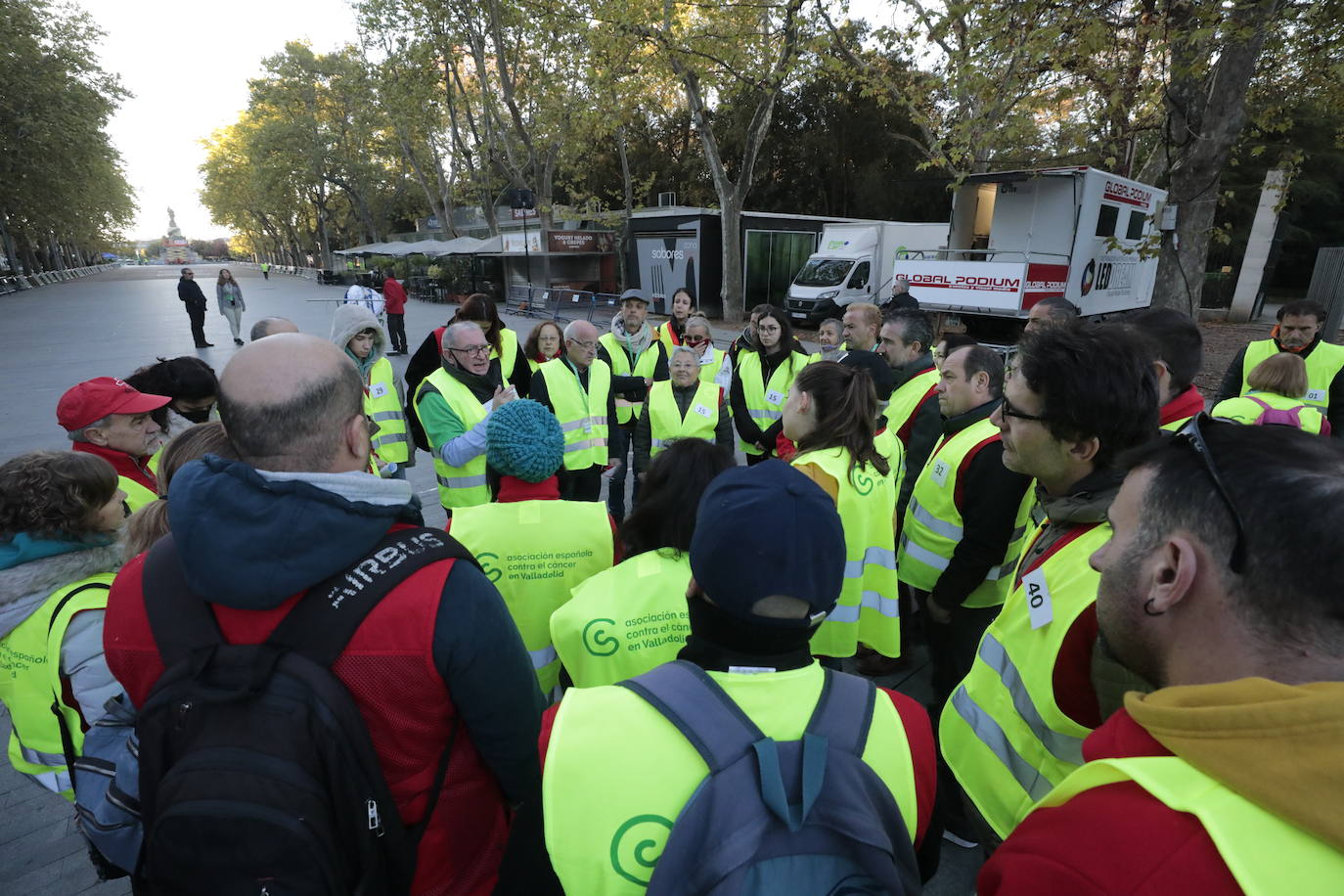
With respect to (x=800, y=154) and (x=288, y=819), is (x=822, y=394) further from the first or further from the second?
(x=800, y=154)

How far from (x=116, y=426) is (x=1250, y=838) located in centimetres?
366

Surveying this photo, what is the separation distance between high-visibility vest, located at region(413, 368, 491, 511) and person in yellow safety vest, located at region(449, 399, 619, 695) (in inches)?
57.8

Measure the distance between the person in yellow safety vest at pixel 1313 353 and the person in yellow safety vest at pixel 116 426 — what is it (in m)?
6.69

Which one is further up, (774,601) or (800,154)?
(800,154)

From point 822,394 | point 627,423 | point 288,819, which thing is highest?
point 822,394

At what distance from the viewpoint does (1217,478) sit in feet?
2.99

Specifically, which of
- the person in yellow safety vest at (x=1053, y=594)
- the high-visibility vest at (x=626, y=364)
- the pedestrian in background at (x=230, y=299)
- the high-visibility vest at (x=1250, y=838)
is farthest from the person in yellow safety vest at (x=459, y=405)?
the pedestrian in background at (x=230, y=299)

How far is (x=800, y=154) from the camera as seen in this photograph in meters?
28.5

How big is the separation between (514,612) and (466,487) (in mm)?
1787

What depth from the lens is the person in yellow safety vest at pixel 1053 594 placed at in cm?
148

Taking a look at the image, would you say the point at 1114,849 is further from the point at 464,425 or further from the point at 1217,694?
the point at 464,425

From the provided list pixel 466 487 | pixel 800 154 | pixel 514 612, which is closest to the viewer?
pixel 514 612

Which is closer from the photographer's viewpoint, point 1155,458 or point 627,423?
point 1155,458

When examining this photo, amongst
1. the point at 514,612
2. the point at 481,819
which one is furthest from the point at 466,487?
the point at 481,819
